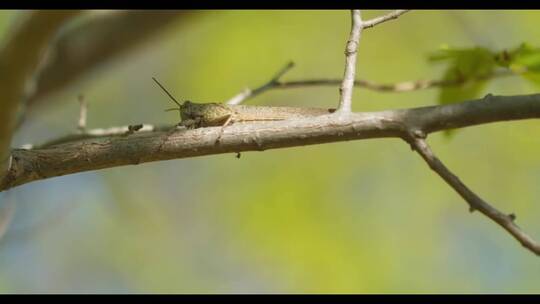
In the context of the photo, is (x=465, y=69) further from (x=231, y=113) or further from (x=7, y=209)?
(x=7, y=209)

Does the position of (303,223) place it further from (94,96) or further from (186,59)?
(94,96)

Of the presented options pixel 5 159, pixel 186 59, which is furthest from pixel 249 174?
pixel 5 159

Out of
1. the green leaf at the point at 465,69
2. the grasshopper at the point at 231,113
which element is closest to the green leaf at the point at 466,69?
the green leaf at the point at 465,69

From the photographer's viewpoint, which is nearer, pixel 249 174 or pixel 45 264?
pixel 249 174

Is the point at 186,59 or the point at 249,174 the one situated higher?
the point at 186,59
